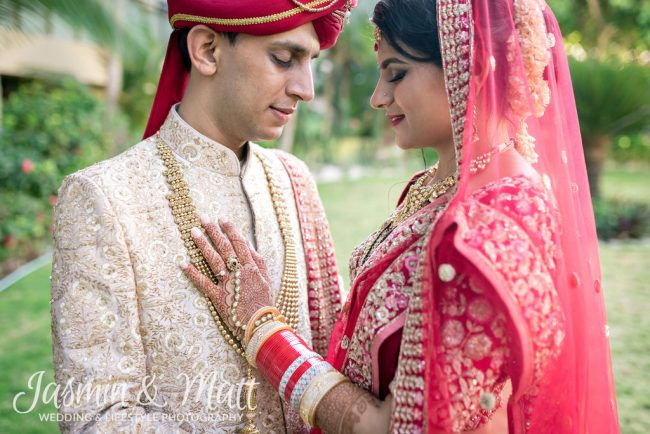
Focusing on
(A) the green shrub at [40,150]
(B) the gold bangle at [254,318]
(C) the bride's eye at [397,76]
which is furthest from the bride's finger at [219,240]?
(A) the green shrub at [40,150]

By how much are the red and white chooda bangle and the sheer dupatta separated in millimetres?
Result: 328

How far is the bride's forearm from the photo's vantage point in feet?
5.10

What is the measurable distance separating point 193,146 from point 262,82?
12.6 inches

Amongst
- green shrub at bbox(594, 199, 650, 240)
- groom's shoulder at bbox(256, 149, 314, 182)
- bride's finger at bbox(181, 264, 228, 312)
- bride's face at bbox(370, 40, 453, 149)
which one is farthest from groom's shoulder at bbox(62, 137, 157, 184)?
green shrub at bbox(594, 199, 650, 240)

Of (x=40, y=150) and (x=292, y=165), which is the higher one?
(x=40, y=150)

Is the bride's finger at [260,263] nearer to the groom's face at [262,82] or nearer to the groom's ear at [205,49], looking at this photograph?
the groom's face at [262,82]

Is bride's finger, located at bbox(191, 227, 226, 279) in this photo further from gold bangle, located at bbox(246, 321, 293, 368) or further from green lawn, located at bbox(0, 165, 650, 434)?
green lawn, located at bbox(0, 165, 650, 434)

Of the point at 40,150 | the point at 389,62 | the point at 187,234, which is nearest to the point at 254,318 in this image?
the point at 187,234

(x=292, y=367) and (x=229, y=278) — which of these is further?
(x=229, y=278)

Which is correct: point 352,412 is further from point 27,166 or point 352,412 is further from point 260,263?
point 27,166

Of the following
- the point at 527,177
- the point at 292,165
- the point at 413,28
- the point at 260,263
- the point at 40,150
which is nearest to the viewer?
the point at 527,177

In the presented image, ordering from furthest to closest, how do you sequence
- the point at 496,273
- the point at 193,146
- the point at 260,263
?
the point at 193,146, the point at 260,263, the point at 496,273

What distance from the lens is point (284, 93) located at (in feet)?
6.60

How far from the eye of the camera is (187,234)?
74.6 inches
